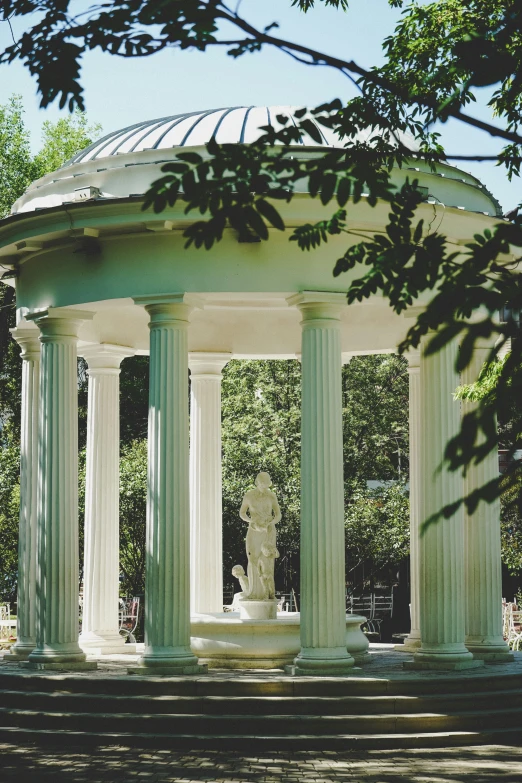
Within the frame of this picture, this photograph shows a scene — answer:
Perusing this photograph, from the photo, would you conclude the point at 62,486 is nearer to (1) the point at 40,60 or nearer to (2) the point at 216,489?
(2) the point at 216,489

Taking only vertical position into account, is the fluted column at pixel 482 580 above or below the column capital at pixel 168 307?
below

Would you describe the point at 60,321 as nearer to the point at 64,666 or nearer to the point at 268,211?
the point at 64,666

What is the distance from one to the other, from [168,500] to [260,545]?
17.3 ft

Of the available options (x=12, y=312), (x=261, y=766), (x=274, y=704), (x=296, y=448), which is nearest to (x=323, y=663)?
(x=274, y=704)

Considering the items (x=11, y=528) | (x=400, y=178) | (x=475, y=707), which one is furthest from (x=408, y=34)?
Result: (x=11, y=528)

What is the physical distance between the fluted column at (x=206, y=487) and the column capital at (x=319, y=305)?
859 cm

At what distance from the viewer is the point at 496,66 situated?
793 cm

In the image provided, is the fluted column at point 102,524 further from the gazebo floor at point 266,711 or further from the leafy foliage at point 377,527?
the leafy foliage at point 377,527

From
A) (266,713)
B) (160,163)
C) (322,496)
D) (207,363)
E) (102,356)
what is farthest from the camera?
(207,363)

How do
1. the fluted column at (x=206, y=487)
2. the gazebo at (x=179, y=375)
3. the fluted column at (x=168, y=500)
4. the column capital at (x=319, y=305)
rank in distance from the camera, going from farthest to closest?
the fluted column at (x=206, y=487), the column capital at (x=319, y=305), the gazebo at (x=179, y=375), the fluted column at (x=168, y=500)

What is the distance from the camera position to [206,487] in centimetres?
3347

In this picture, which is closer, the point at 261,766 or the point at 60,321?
the point at 261,766

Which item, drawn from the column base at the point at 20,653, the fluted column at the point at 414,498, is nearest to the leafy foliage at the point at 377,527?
the fluted column at the point at 414,498

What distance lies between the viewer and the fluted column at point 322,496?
24.4m
